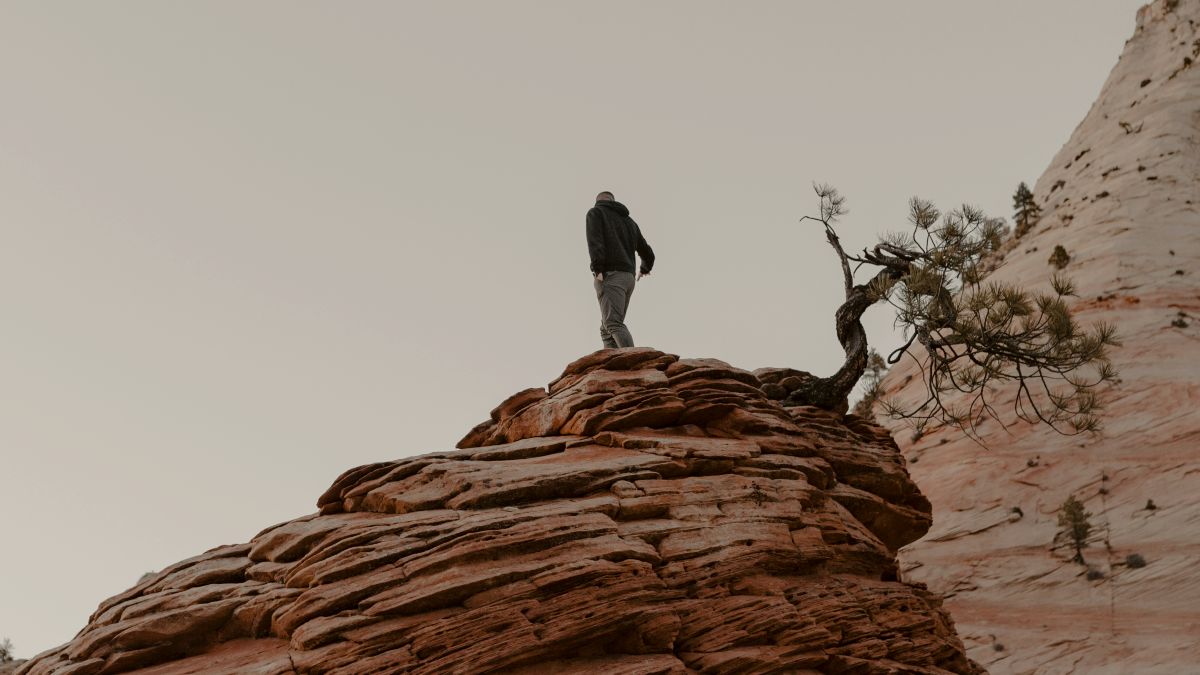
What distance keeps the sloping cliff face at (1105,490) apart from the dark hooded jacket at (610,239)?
13.9m

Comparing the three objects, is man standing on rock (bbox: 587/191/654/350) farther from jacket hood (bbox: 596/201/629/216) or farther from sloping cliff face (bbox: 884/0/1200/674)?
sloping cliff face (bbox: 884/0/1200/674)

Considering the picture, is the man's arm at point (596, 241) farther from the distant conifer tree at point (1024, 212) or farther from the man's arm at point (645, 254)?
the distant conifer tree at point (1024, 212)

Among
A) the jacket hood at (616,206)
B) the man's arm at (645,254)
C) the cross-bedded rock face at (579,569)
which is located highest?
the jacket hood at (616,206)

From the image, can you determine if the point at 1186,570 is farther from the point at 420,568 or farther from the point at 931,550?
the point at 420,568

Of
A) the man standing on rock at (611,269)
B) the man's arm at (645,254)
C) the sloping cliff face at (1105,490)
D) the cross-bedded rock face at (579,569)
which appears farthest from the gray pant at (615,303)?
the sloping cliff face at (1105,490)

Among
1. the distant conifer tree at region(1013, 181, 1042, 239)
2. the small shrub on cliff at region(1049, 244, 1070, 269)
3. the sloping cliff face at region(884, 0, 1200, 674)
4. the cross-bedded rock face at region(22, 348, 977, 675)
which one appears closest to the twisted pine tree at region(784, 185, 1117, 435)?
the cross-bedded rock face at region(22, 348, 977, 675)

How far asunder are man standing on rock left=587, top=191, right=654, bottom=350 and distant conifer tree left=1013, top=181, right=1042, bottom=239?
131 ft

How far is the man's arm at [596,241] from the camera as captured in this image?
659 inches

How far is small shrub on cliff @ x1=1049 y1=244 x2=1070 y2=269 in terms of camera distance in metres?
39.0

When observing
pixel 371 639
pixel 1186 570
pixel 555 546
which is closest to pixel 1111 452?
pixel 1186 570

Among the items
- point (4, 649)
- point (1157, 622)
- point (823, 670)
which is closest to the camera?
point (823, 670)

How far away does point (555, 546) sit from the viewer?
1074 centimetres

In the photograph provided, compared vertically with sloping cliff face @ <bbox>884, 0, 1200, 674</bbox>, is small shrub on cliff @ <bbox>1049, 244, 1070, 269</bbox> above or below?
above

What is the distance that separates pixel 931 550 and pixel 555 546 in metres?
20.6
